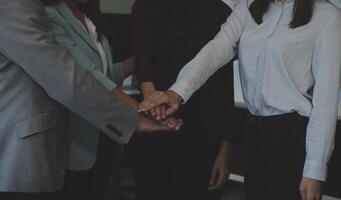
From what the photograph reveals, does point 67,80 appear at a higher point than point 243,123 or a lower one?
higher

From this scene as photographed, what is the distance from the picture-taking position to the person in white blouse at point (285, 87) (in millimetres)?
1255

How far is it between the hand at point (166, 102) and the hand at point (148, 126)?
0.04 meters

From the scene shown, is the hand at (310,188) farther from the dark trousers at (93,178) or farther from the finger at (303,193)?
the dark trousers at (93,178)

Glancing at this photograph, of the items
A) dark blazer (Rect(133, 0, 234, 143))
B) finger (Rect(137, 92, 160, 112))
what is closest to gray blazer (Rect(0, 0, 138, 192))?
finger (Rect(137, 92, 160, 112))

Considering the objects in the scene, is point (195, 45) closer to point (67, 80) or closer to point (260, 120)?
point (260, 120)

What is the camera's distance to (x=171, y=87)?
1.50 metres

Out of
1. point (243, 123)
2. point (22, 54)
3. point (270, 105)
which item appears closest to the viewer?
point (22, 54)

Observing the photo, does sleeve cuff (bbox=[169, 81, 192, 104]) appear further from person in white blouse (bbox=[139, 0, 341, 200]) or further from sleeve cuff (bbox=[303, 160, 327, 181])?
sleeve cuff (bbox=[303, 160, 327, 181])

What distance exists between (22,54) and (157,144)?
2.18 ft

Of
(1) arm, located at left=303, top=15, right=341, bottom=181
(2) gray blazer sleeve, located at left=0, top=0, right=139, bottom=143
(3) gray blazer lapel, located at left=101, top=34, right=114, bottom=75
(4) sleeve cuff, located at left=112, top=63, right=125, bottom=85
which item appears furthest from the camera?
(4) sleeve cuff, located at left=112, top=63, right=125, bottom=85

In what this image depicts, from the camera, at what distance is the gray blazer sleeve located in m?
1.04

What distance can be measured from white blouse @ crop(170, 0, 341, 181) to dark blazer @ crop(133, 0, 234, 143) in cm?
12

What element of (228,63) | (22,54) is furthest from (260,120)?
(22,54)

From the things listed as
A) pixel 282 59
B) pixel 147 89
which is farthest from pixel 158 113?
pixel 282 59
